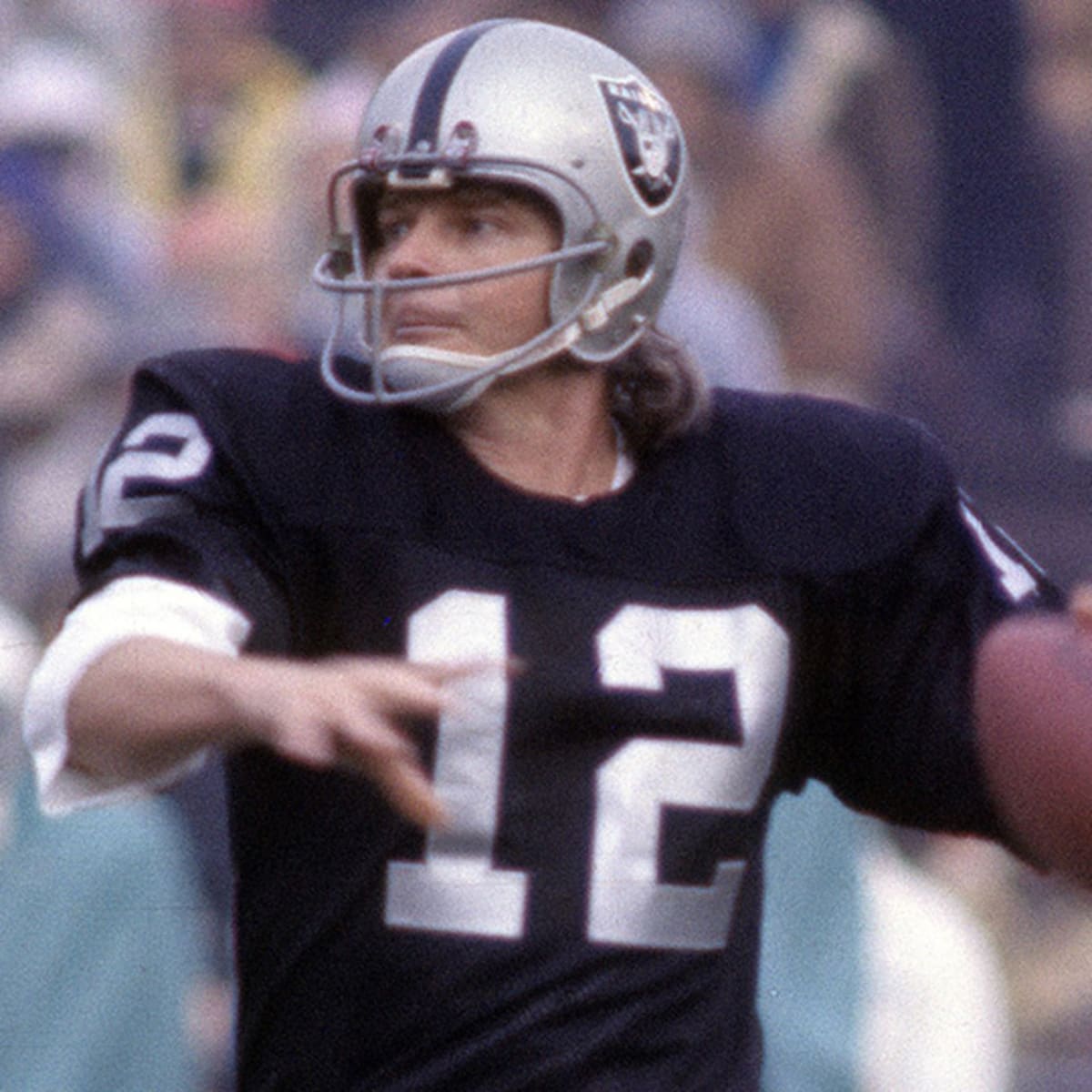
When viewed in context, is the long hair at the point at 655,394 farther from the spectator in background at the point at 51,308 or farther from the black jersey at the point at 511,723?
the spectator in background at the point at 51,308

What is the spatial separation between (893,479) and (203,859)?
1.82 meters

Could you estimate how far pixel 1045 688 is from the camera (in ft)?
7.22

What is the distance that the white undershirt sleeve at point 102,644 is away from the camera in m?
2.27

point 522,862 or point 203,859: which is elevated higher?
point 522,862

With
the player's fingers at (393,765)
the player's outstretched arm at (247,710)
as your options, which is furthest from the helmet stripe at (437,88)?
the player's fingers at (393,765)

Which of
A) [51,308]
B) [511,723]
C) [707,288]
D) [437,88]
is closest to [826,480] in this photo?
[511,723]

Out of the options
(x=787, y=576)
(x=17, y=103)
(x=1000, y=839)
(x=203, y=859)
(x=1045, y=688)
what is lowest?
(x=203, y=859)

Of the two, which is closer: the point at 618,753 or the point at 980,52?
the point at 618,753

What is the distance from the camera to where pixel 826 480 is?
8.88 ft

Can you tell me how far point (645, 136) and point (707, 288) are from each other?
223 centimetres

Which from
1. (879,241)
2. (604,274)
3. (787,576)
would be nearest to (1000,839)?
(787,576)

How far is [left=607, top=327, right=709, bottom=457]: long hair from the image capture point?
108 inches

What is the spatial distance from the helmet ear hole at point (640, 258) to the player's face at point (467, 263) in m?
0.13

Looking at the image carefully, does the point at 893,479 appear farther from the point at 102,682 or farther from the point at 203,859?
the point at 203,859
